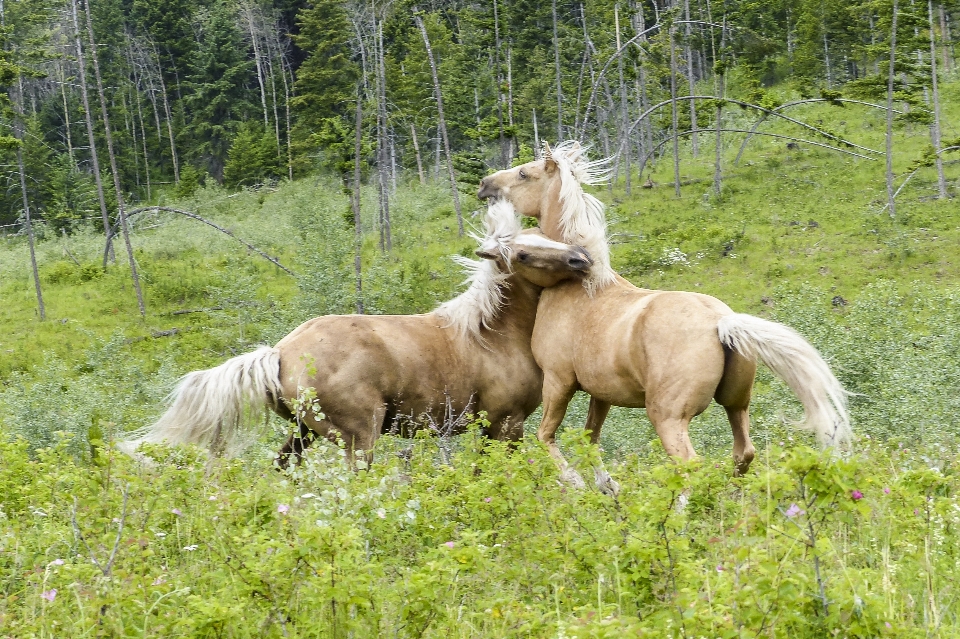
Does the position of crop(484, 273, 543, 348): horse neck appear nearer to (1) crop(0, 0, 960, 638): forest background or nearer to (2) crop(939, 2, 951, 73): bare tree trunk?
(1) crop(0, 0, 960, 638): forest background

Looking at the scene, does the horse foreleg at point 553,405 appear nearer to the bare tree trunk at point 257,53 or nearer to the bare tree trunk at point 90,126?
the bare tree trunk at point 90,126

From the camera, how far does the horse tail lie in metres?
5.62

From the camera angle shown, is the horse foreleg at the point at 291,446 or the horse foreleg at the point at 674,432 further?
the horse foreleg at the point at 291,446

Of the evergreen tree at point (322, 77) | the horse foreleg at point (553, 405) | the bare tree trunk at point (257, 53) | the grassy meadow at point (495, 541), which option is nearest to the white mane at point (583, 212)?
the horse foreleg at point (553, 405)

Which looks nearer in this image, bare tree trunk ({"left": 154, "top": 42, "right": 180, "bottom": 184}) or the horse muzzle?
the horse muzzle

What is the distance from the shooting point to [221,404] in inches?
260

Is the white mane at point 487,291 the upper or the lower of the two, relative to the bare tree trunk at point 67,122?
lower

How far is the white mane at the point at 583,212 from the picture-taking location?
717cm

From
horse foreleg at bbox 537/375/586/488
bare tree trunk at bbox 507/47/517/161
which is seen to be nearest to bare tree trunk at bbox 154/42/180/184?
bare tree trunk at bbox 507/47/517/161

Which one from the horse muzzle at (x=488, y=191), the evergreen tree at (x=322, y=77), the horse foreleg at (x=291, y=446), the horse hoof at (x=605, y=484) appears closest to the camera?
the horse hoof at (x=605, y=484)

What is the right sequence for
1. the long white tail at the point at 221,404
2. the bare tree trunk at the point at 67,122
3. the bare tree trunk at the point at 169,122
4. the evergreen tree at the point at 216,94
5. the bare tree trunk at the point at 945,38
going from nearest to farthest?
the long white tail at the point at 221,404
the bare tree trunk at the point at 945,38
the bare tree trunk at the point at 67,122
the bare tree trunk at the point at 169,122
the evergreen tree at the point at 216,94

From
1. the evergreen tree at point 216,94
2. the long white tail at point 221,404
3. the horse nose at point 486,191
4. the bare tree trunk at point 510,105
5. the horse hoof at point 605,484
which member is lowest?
the horse hoof at point 605,484

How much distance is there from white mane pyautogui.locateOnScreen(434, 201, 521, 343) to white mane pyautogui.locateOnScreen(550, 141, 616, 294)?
498 millimetres

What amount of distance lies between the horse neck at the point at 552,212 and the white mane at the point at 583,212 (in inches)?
1.9
